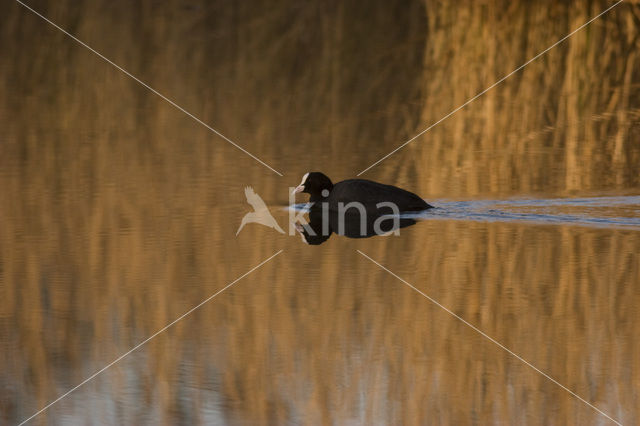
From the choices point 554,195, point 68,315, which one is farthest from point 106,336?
point 554,195

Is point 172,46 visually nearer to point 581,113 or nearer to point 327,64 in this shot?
point 327,64

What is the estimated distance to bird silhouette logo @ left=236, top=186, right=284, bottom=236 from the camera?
8.09 meters

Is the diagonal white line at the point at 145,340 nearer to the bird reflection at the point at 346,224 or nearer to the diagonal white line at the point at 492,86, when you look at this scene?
the bird reflection at the point at 346,224

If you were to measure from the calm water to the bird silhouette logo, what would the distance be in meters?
0.08

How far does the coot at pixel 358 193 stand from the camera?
8320mm

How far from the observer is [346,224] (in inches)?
332

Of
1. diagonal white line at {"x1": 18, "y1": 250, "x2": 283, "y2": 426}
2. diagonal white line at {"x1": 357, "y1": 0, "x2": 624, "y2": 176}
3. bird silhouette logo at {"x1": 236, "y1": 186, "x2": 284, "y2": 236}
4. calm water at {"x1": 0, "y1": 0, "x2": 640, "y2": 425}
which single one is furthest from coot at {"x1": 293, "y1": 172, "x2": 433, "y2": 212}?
diagonal white line at {"x1": 18, "y1": 250, "x2": 283, "y2": 426}

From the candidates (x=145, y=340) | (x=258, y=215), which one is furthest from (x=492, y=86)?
(x=145, y=340)

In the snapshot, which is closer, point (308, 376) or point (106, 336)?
point (308, 376)

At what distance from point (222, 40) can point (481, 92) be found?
4.61m

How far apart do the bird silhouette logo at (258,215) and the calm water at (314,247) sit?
0.08 meters

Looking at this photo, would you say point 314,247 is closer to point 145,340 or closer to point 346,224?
point 346,224

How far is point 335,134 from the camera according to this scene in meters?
11.5

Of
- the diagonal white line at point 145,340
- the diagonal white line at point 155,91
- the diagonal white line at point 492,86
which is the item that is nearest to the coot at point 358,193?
the diagonal white line at point 155,91
